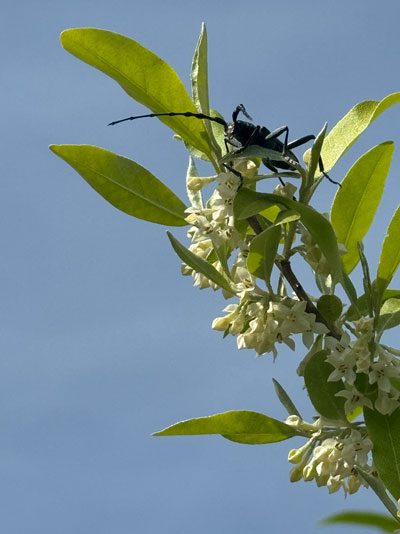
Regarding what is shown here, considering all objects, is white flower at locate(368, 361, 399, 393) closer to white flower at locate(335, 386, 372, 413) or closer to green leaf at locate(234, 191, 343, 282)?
white flower at locate(335, 386, 372, 413)

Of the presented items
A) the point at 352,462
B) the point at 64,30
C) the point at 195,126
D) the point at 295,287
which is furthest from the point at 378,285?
the point at 64,30

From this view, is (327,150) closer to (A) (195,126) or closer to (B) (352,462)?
(A) (195,126)

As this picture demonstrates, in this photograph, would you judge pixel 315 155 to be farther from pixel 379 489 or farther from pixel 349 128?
pixel 379 489

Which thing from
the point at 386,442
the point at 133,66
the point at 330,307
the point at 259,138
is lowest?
the point at 386,442

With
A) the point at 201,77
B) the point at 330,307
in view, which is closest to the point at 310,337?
the point at 330,307

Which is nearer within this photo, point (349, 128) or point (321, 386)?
point (321, 386)

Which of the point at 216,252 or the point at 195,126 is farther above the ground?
the point at 195,126

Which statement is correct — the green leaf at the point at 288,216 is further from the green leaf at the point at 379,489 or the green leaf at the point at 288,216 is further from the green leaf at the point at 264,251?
the green leaf at the point at 379,489

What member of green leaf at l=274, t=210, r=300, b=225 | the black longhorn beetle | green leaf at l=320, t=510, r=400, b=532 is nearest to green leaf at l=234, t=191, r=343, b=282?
green leaf at l=274, t=210, r=300, b=225
